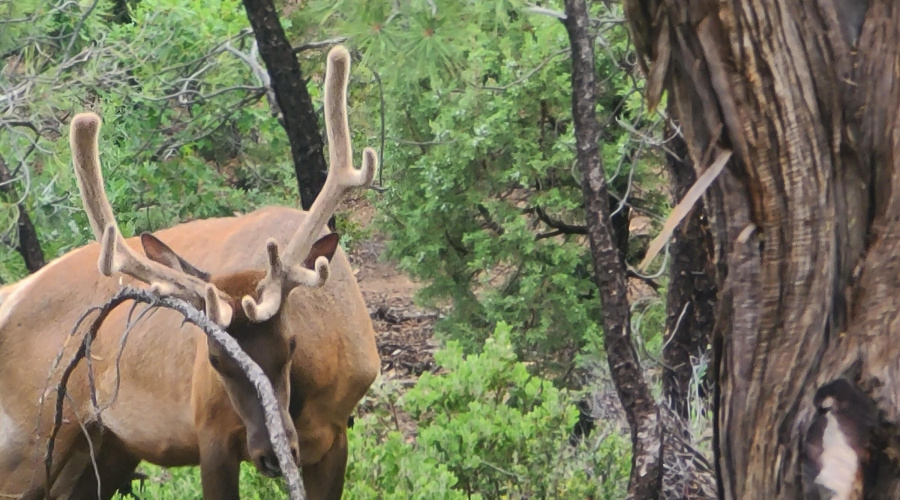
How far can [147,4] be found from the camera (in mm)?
11406

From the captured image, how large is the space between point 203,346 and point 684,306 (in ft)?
9.83

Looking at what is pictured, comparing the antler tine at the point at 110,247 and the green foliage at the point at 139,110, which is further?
Answer: the green foliage at the point at 139,110

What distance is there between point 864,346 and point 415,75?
4.47 metres

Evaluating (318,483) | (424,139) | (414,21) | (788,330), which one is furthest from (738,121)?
(424,139)

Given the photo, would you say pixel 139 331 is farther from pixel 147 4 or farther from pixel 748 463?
pixel 147 4

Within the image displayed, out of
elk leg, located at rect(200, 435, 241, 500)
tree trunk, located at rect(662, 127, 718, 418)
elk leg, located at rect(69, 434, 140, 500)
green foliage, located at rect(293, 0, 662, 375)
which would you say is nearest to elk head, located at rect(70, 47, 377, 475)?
elk leg, located at rect(200, 435, 241, 500)

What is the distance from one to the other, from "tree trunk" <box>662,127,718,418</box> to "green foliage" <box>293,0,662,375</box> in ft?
8.90

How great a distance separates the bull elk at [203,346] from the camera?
4.88 meters

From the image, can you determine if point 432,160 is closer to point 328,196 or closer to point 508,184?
point 508,184

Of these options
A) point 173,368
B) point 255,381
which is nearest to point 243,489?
point 173,368

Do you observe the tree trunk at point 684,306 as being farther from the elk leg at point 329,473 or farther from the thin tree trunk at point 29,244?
the thin tree trunk at point 29,244

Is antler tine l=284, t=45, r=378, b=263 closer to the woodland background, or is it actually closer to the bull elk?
the bull elk

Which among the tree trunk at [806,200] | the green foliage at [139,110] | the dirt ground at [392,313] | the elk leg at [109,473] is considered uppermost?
the tree trunk at [806,200]

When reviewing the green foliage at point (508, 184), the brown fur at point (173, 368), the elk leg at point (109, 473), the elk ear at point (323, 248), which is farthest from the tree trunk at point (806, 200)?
the green foliage at point (508, 184)
